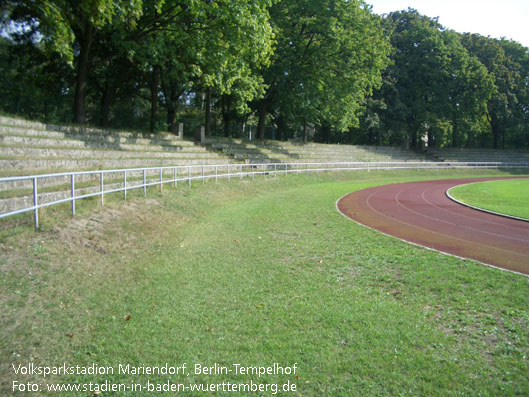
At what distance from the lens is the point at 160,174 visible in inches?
591

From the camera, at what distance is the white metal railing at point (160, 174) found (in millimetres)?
8742

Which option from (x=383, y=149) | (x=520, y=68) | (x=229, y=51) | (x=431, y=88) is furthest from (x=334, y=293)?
(x=520, y=68)

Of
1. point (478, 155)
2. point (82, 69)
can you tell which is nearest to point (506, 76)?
point (478, 155)

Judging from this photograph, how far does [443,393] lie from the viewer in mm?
4055

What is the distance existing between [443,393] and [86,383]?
385 centimetres

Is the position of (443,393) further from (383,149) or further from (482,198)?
(383,149)

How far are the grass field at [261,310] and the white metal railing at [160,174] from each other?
0.57m

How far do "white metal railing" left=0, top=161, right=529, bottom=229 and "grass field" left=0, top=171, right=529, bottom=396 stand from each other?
0.57 metres

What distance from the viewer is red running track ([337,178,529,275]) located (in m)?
9.30

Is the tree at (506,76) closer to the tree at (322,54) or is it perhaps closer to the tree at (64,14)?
the tree at (322,54)

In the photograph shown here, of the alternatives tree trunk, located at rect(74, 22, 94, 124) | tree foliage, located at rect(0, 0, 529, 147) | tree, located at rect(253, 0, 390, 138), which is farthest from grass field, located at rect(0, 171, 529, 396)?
tree, located at rect(253, 0, 390, 138)

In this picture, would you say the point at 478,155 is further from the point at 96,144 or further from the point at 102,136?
the point at 96,144

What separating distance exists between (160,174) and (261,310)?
10.1 m

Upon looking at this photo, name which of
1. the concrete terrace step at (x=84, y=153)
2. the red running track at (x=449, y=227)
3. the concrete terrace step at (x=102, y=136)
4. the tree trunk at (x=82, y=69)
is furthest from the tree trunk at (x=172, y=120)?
the red running track at (x=449, y=227)
